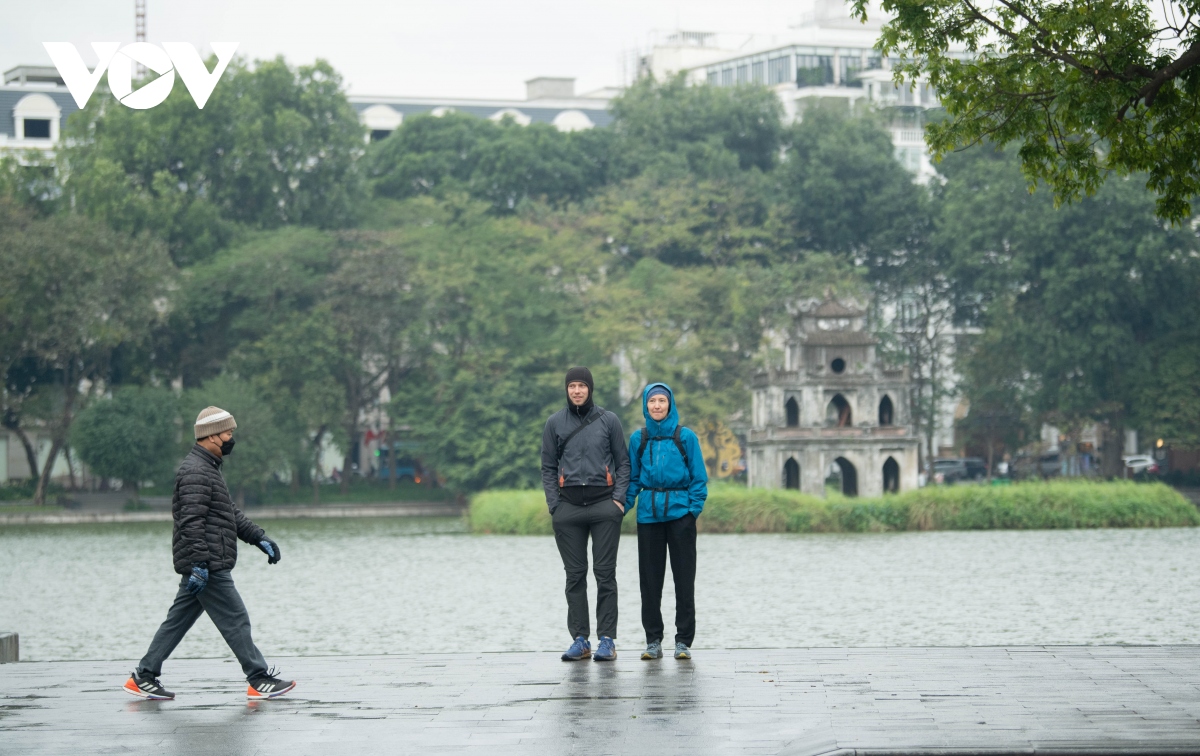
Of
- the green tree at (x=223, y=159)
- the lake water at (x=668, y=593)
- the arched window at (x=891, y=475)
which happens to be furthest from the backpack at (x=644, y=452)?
the green tree at (x=223, y=159)

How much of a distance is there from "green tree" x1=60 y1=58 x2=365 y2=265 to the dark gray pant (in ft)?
185

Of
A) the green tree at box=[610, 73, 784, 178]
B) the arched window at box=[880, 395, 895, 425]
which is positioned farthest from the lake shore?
the green tree at box=[610, 73, 784, 178]

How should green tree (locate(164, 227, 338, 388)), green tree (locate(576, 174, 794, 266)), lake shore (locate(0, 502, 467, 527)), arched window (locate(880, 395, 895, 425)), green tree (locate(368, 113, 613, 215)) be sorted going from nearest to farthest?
arched window (locate(880, 395, 895, 425)) < lake shore (locate(0, 502, 467, 527)) < green tree (locate(164, 227, 338, 388)) < green tree (locate(576, 174, 794, 266)) < green tree (locate(368, 113, 613, 215))

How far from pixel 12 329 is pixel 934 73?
174 ft

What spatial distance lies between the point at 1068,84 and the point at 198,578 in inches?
249

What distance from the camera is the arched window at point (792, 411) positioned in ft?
190

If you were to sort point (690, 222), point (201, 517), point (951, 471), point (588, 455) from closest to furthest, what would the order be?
point (201, 517), point (588, 455), point (690, 222), point (951, 471)

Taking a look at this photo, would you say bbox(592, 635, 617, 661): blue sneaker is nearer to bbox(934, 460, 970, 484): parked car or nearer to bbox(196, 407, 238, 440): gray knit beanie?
bbox(196, 407, 238, 440): gray knit beanie

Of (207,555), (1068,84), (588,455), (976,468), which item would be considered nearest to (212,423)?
(207,555)

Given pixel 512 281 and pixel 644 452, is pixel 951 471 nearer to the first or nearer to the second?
pixel 512 281

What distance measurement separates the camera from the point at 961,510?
4662cm

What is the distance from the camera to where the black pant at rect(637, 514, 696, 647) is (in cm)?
1195

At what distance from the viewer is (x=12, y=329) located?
6103 centimetres

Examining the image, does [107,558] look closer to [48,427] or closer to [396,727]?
[48,427]
